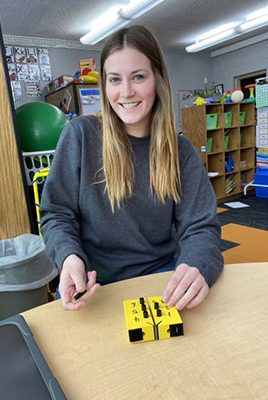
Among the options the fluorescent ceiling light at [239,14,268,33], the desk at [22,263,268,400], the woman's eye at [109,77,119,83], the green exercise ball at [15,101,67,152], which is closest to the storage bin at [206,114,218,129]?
the fluorescent ceiling light at [239,14,268,33]

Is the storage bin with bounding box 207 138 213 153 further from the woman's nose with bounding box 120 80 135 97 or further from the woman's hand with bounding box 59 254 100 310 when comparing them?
the woman's hand with bounding box 59 254 100 310

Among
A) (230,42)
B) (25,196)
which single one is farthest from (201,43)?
(25,196)

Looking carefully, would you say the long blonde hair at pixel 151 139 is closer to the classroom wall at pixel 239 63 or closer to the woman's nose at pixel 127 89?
the woman's nose at pixel 127 89

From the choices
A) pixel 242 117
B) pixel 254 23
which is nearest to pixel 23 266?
pixel 242 117

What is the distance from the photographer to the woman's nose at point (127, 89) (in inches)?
35.3

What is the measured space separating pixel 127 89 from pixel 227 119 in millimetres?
3977

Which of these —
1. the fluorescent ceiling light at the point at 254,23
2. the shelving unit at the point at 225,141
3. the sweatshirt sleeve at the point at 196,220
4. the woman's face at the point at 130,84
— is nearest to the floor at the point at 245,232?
the shelving unit at the point at 225,141

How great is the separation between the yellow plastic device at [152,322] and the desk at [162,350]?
0.5 inches

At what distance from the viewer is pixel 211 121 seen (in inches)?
171

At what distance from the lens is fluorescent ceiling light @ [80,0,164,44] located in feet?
13.0

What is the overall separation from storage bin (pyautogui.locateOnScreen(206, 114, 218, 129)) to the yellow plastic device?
4039 millimetres

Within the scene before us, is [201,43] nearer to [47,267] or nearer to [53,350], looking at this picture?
[47,267]

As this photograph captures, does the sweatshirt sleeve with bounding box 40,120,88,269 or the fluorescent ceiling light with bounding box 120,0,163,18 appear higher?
the fluorescent ceiling light with bounding box 120,0,163,18

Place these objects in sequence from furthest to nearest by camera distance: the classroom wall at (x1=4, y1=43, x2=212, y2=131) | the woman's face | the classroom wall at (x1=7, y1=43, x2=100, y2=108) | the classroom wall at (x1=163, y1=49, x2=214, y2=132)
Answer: the classroom wall at (x1=163, y1=49, x2=214, y2=132) → the classroom wall at (x1=4, y1=43, x2=212, y2=131) → the classroom wall at (x1=7, y1=43, x2=100, y2=108) → the woman's face
